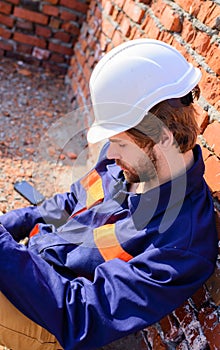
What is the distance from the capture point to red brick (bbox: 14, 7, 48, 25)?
330 centimetres

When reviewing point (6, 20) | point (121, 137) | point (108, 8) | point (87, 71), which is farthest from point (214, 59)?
point (6, 20)

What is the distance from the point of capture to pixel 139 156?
1.45m

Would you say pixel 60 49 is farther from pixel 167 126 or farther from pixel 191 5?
pixel 167 126

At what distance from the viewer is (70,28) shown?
3361 millimetres

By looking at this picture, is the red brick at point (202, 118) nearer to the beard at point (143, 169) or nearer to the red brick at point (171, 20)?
the beard at point (143, 169)

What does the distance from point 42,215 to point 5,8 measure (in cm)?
196

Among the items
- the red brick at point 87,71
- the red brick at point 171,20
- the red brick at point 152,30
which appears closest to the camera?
the red brick at point 171,20

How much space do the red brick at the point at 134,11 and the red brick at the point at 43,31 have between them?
3.11 ft

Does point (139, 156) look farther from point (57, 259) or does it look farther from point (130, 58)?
point (57, 259)

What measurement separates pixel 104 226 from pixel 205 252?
36cm

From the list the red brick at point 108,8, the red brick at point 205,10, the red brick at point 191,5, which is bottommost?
the red brick at point 108,8

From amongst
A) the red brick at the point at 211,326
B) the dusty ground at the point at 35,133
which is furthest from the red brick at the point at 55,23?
the red brick at the point at 211,326

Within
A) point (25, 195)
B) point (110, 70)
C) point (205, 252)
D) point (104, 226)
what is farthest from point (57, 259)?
point (25, 195)

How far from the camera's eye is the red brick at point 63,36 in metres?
3.40
